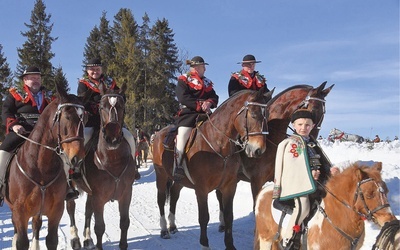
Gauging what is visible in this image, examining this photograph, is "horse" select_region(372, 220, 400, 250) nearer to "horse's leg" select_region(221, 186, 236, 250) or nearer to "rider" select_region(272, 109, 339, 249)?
"rider" select_region(272, 109, 339, 249)

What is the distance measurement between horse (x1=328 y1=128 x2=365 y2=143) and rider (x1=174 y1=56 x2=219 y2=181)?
14554 millimetres

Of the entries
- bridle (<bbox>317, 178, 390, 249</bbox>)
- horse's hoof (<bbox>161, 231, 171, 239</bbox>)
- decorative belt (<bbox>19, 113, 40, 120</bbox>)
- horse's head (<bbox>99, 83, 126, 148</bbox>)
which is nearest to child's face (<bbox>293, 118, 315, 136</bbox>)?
bridle (<bbox>317, 178, 390, 249</bbox>)

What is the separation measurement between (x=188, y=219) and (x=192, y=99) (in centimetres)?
403

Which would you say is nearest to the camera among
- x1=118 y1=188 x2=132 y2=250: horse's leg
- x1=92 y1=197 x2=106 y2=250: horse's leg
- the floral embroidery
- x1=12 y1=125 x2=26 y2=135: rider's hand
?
x1=12 y1=125 x2=26 y2=135: rider's hand

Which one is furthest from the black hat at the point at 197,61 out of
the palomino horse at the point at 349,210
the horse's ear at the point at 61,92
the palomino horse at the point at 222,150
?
the palomino horse at the point at 349,210

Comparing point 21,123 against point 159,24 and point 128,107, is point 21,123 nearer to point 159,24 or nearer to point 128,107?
point 128,107

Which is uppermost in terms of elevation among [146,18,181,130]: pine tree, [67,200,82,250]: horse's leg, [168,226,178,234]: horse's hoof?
[146,18,181,130]: pine tree

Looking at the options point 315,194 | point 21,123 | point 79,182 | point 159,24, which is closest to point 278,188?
point 315,194

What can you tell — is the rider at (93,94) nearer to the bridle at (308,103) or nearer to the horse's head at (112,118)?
the horse's head at (112,118)

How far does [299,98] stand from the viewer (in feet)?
25.5

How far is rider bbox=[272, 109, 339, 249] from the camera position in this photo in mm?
4410

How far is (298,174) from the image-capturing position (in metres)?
4.47

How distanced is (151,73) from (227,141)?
109 feet

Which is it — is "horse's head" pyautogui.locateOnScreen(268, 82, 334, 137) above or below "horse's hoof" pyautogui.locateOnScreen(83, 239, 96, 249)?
above
